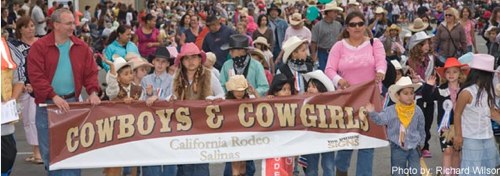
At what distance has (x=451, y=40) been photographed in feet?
41.6

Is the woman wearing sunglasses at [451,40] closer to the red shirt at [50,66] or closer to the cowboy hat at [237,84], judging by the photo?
the cowboy hat at [237,84]

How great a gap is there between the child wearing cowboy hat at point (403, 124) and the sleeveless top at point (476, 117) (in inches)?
25.0

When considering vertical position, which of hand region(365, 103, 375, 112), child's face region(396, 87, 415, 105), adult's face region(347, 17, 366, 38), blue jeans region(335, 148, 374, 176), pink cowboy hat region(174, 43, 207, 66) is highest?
adult's face region(347, 17, 366, 38)

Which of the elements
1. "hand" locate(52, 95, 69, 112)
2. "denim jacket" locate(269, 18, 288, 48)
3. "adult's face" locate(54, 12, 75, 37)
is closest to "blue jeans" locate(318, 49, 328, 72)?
"denim jacket" locate(269, 18, 288, 48)

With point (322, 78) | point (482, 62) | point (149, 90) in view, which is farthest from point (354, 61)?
point (149, 90)

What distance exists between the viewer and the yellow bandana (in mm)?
7578

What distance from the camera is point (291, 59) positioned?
8.30m

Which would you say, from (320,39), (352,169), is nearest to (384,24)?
(320,39)

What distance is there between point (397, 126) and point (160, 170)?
2153mm

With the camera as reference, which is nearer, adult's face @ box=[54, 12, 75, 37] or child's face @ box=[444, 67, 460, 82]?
adult's face @ box=[54, 12, 75, 37]

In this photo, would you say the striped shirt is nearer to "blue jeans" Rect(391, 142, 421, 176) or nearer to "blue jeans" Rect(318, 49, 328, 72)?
"blue jeans" Rect(391, 142, 421, 176)

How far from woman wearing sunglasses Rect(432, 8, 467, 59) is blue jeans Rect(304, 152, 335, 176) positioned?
5279 mm

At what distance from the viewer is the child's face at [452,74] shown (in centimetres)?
811

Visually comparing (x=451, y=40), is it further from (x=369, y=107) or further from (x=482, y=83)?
(x=482, y=83)
